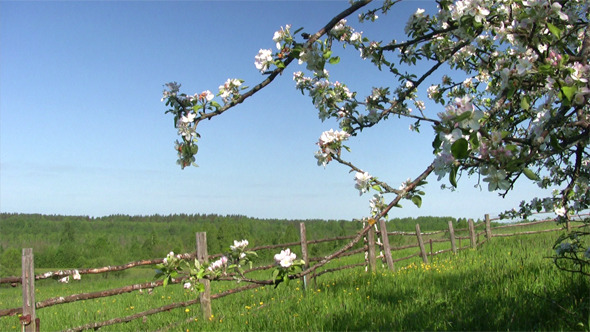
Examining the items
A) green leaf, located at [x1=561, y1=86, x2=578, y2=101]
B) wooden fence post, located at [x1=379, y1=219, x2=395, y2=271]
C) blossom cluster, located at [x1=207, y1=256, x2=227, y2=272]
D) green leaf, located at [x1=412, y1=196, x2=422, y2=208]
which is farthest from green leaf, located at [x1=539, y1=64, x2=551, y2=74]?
wooden fence post, located at [x1=379, y1=219, x2=395, y2=271]

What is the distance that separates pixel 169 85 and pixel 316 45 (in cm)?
84

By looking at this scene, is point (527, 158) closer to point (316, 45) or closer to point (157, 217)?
point (316, 45)

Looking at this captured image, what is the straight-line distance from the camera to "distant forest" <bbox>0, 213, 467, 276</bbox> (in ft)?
112

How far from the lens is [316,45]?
241 cm

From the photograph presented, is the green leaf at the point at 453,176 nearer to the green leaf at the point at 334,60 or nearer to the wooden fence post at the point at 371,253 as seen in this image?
the green leaf at the point at 334,60

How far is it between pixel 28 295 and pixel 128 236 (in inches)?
2790

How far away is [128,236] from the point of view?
7050cm

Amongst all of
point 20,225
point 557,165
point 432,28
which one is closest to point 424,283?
point 557,165

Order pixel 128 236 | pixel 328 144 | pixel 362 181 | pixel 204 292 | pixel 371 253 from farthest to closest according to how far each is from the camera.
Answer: pixel 128 236, pixel 371 253, pixel 204 292, pixel 328 144, pixel 362 181

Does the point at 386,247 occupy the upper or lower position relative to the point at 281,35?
lower

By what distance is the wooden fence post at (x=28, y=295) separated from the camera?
468cm

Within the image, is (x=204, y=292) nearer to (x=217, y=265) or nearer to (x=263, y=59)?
(x=217, y=265)

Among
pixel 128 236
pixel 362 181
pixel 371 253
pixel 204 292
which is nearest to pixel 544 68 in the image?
pixel 362 181

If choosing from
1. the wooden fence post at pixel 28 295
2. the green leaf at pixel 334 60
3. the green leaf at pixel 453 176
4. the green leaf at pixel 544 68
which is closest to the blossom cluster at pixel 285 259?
the green leaf at pixel 453 176
